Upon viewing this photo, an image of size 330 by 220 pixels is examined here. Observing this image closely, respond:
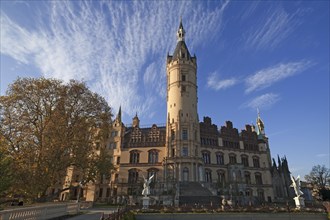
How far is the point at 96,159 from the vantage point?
3092cm

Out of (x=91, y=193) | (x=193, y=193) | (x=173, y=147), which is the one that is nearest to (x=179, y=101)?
(x=173, y=147)

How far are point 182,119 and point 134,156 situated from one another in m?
12.9

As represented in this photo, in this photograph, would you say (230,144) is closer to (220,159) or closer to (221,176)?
(220,159)

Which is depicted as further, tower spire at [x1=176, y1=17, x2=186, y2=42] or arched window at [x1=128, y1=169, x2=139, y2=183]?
tower spire at [x1=176, y1=17, x2=186, y2=42]

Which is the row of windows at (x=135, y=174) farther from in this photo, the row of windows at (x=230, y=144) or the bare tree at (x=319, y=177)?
the bare tree at (x=319, y=177)

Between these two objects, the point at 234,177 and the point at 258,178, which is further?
the point at 258,178

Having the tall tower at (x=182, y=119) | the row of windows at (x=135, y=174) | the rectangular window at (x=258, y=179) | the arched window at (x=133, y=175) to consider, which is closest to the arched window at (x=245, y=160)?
the rectangular window at (x=258, y=179)

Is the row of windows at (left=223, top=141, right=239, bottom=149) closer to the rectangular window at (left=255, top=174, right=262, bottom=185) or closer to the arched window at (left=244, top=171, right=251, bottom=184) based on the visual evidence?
the arched window at (left=244, top=171, right=251, bottom=184)

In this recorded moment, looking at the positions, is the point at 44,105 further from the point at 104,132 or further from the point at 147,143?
the point at 147,143

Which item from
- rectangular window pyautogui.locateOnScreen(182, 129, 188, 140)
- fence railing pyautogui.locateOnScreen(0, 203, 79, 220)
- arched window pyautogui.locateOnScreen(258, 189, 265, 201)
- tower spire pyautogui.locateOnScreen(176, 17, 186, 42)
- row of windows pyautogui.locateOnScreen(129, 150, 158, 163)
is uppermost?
tower spire pyautogui.locateOnScreen(176, 17, 186, 42)

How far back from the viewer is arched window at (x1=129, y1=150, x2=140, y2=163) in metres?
47.4

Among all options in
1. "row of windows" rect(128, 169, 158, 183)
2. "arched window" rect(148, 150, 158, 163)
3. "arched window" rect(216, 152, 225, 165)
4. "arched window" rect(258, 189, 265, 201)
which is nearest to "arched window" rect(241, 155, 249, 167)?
"arched window" rect(216, 152, 225, 165)

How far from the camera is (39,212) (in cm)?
1537

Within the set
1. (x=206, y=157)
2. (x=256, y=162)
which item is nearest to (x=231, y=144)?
(x=256, y=162)
